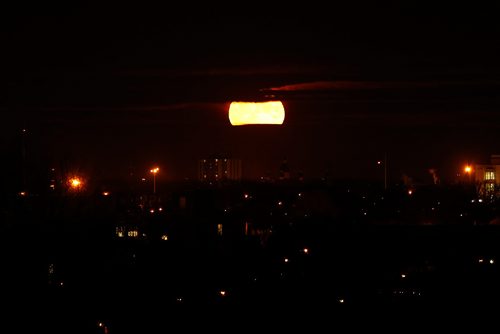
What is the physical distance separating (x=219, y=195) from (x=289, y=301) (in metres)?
7.59

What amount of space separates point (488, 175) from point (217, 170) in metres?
10.1

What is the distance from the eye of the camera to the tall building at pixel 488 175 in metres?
20.6

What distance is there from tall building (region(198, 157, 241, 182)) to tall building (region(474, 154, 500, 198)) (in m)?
7.39

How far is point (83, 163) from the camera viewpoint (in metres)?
15.1

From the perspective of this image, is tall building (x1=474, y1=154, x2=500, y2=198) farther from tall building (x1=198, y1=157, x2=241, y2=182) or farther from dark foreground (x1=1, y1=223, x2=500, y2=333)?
dark foreground (x1=1, y1=223, x2=500, y2=333)

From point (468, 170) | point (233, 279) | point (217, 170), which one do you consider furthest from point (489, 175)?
point (233, 279)

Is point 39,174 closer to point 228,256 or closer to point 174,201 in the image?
point 174,201

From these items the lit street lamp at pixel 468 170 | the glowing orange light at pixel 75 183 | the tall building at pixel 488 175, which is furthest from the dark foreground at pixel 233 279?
the tall building at pixel 488 175

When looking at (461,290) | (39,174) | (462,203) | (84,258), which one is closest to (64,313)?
(84,258)

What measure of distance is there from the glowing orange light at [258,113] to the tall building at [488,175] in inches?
617

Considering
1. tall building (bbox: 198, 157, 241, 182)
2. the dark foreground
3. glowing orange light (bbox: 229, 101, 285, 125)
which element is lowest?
the dark foreground

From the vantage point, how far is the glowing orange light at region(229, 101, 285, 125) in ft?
18.3

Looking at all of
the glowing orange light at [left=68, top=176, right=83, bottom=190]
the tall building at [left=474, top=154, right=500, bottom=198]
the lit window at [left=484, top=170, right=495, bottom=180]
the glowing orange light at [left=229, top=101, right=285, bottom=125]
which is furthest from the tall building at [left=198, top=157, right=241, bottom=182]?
the lit window at [left=484, top=170, right=495, bottom=180]

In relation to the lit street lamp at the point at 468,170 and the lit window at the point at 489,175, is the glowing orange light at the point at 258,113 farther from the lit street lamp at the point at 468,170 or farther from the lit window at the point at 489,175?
the lit window at the point at 489,175
